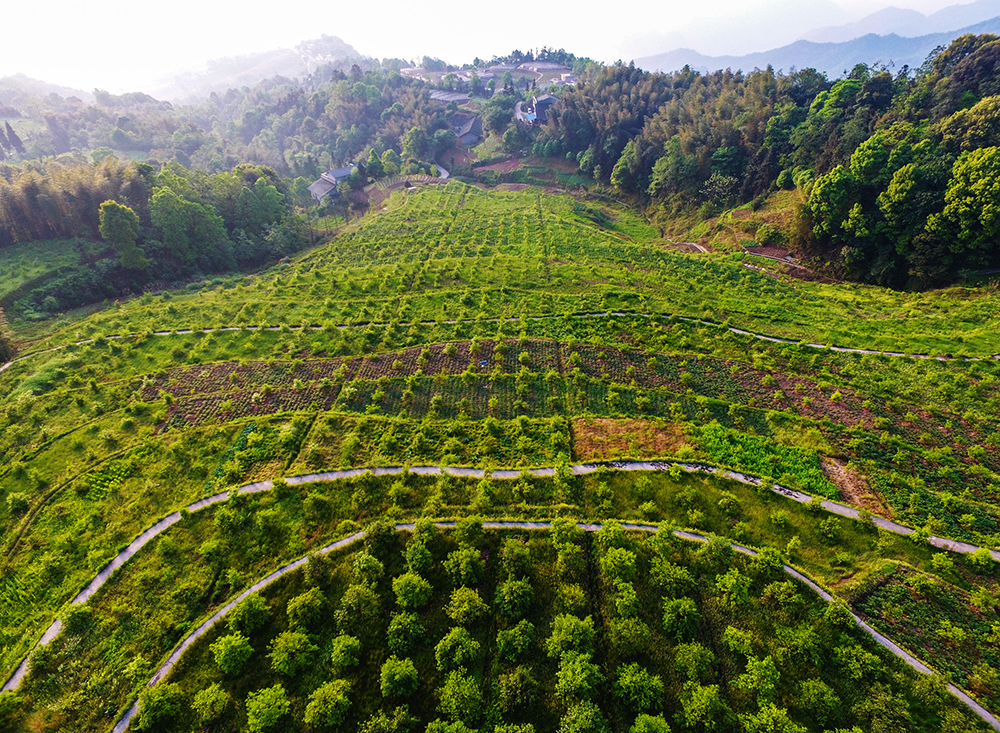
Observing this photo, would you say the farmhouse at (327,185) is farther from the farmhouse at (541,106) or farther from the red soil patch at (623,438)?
the red soil patch at (623,438)

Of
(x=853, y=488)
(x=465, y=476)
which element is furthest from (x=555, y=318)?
(x=853, y=488)

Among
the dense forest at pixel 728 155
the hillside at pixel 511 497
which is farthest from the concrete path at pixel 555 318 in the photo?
the dense forest at pixel 728 155

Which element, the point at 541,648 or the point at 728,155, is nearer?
the point at 541,648

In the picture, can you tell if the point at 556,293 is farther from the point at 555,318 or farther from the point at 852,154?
the point at 852,154

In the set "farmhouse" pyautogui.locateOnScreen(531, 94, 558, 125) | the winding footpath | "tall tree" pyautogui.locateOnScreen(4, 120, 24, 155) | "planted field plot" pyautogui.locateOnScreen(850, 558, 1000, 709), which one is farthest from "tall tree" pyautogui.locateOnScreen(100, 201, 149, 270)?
"tall tree" pyautogui.locateOnScreen(4, 120, 24, 155)

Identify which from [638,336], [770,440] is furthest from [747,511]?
[638,336]

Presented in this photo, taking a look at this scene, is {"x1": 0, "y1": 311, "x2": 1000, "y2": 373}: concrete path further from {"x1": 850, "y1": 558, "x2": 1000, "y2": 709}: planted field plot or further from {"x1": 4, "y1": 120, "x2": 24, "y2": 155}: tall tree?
{"x1": 4, "y1": 120, "x2": 24, "y2": 155}: tall tree

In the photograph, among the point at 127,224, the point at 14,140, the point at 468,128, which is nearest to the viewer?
the point at 127,224
